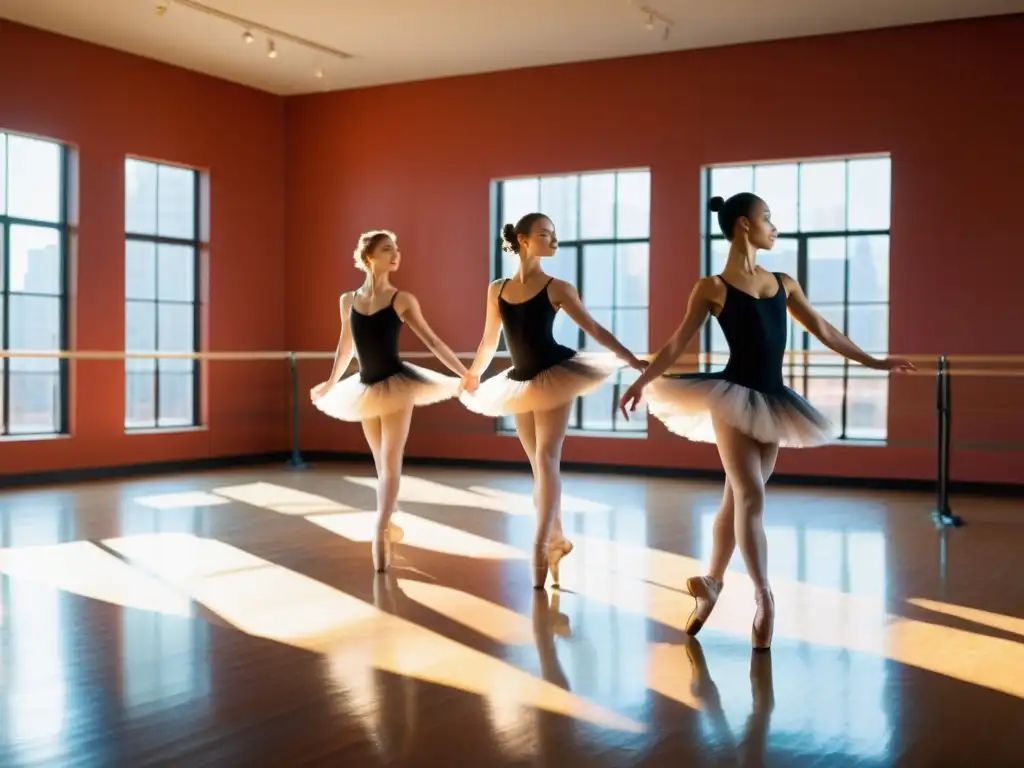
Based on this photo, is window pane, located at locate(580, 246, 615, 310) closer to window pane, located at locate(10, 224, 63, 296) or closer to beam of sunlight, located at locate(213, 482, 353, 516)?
beam of sunlight, located at locate(213, 482, 353, 516)

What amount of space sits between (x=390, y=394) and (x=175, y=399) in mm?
5190

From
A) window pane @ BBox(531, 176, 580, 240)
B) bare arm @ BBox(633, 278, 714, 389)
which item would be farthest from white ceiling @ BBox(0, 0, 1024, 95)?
bare arm @ BBox(633, 278, 714, 389)

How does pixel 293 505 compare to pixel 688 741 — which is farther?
pixel 293 505

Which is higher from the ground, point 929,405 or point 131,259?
point 131,259

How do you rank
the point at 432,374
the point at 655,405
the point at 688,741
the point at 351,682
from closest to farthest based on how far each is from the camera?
1. the point at 688,741
2. the point at 351,682
3. the point at 655,405
4. the point at 432,374

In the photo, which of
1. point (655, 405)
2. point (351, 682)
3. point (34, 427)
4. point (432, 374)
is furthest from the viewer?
point (34, 427)

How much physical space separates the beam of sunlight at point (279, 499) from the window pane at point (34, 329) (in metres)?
1.70

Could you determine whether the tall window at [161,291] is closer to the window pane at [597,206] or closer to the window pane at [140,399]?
the window pane at [140,399]

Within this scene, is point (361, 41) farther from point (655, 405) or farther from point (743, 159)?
point (655, 405)

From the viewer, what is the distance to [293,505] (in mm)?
6984

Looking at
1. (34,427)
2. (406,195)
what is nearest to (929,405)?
(406,195)

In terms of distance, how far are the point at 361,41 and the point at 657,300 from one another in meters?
2.91

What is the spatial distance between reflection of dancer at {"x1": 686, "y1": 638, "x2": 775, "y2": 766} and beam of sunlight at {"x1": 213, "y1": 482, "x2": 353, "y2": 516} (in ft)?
11.8

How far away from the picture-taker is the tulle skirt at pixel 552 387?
4.34 meters
